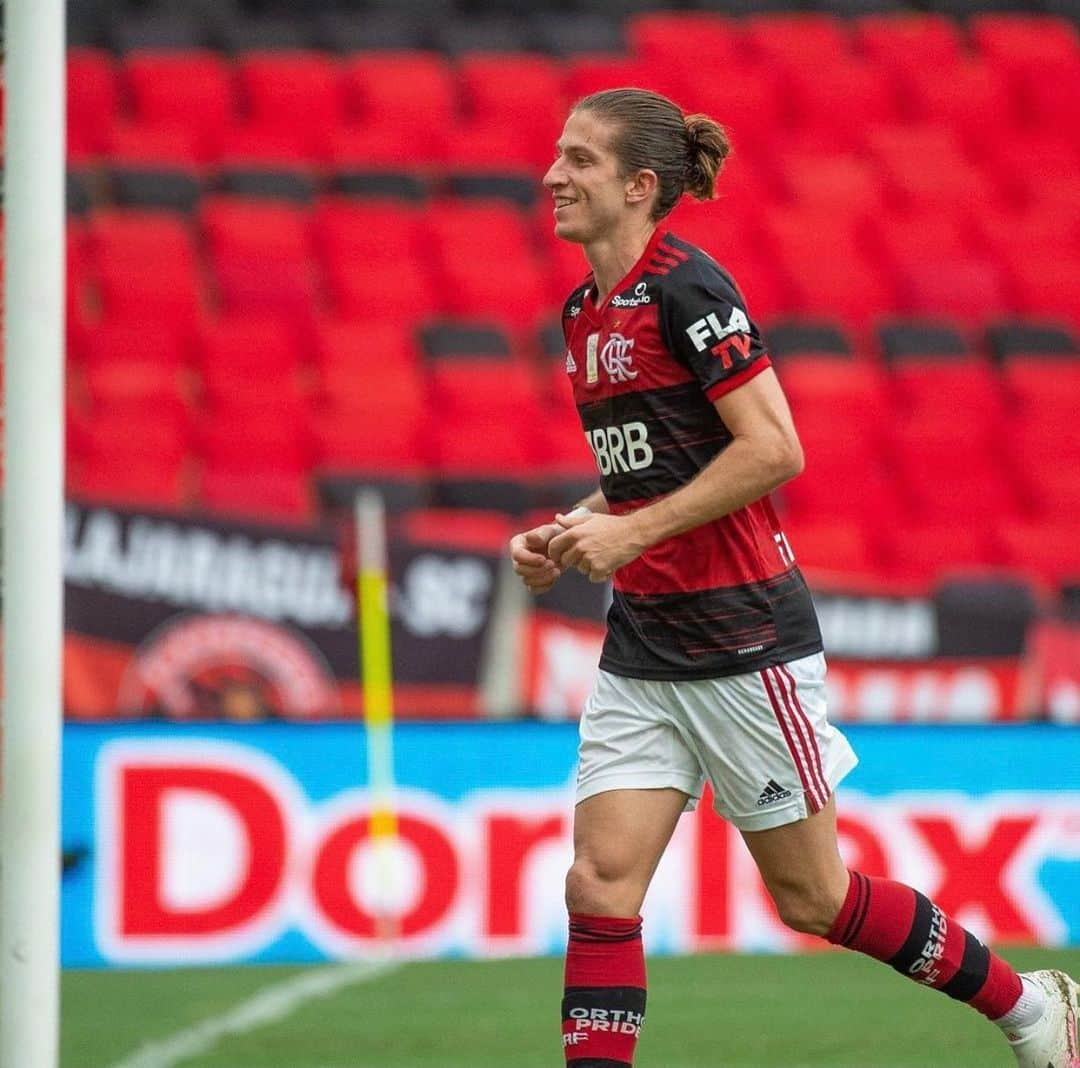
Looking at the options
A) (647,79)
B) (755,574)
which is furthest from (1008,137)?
(755,574)

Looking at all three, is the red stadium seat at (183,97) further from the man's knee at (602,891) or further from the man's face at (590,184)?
the man's knee at (602,891)

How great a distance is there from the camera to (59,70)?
3299mm

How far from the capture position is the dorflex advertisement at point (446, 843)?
21.5 ft

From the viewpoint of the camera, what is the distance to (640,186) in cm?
366

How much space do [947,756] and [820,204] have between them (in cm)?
601

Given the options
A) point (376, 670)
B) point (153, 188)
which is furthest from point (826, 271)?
point (376, 670)

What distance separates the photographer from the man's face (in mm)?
3641

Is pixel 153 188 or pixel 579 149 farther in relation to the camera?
pixel 153 188

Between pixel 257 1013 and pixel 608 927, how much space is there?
94.3 inches

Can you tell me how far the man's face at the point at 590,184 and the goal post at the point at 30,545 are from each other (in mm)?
867

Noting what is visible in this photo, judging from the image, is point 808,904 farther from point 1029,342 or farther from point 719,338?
point 1029,342

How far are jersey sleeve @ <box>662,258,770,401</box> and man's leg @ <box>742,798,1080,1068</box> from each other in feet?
2.58

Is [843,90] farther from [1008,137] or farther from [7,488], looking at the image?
[7,488]

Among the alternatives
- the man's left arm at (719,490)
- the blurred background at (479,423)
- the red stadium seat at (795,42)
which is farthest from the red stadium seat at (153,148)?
the man's left arm at (719,490)
